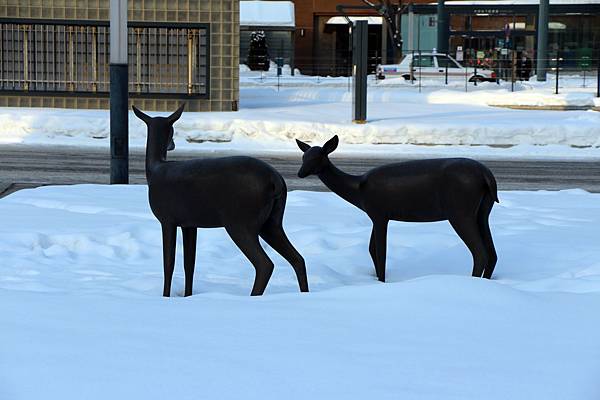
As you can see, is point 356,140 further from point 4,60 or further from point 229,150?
point 4,60

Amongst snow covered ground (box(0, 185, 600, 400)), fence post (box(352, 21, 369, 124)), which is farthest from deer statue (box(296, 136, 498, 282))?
fence post (box(352, 21, 369, 124))

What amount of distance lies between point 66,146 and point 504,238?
12.5 metres

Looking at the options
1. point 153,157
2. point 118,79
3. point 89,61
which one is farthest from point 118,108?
point 89,61

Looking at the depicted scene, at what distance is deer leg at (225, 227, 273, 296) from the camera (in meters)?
7.11

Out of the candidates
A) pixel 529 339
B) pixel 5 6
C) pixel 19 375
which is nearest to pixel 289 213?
pixel 529 339

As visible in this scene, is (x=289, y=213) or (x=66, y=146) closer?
(x=289, y=213)

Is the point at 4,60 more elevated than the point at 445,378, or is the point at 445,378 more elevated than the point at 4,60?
the point at 4,60

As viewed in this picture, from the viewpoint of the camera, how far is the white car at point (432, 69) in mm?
43528

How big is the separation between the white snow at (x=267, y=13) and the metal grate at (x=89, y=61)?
34.1 meters

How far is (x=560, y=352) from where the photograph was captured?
5340mm

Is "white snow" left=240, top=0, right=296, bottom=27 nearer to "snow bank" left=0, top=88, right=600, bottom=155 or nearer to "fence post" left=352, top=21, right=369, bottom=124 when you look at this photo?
"snow bank" left=0, top=88, right=600, bottom=155

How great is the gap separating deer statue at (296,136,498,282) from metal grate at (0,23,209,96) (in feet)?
58.9

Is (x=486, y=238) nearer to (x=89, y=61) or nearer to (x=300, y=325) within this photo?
(x=300, y=325)

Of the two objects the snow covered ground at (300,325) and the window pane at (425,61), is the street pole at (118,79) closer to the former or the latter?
the snow covered ground at (300,325)
